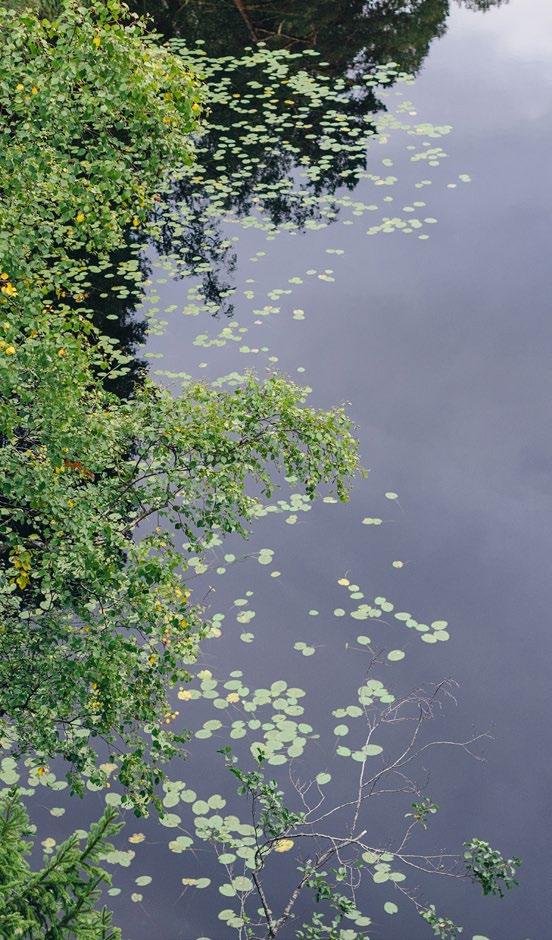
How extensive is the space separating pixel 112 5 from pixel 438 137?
11.0m

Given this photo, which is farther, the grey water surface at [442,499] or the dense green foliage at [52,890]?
the grey water surface at [442,499]

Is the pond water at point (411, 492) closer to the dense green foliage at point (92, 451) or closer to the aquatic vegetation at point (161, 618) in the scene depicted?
the aquatic vegetation at point (161, 618)

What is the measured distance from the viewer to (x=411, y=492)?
11.4 meters

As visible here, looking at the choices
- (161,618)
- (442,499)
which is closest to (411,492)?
(442,499)

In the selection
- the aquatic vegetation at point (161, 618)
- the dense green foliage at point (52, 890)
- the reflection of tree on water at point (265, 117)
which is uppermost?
the reflection of tree on water at point (265, 117)

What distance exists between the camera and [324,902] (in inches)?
308

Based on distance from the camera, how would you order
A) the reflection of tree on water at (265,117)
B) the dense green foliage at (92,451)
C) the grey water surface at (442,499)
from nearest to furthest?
the dense green foliage at (92,451) < the grey water surface at (442,499) < the reflection of tree on water at (265,117)

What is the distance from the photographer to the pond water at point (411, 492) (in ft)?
27.0

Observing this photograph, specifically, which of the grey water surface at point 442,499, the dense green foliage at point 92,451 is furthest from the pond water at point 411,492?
the dense green foliage at point 92,451

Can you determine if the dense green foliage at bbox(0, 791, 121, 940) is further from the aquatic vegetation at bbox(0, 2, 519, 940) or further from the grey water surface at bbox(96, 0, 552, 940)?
the grey water surface at bbox(96, 0, 552, 940)

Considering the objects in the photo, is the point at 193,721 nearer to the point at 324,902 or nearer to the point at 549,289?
the point at 324,902

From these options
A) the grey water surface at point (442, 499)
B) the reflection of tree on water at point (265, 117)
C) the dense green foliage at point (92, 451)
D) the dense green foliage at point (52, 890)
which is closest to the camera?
the dense green foliage at point (52, 890)

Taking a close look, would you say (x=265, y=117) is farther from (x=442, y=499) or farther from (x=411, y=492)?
(x=442, y=499)

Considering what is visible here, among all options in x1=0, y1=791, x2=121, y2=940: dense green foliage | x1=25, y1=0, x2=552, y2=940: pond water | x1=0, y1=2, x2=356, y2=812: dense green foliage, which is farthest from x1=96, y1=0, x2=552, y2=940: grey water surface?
x1=0, y1=791, x2=121, y2=940: dense green foliage
